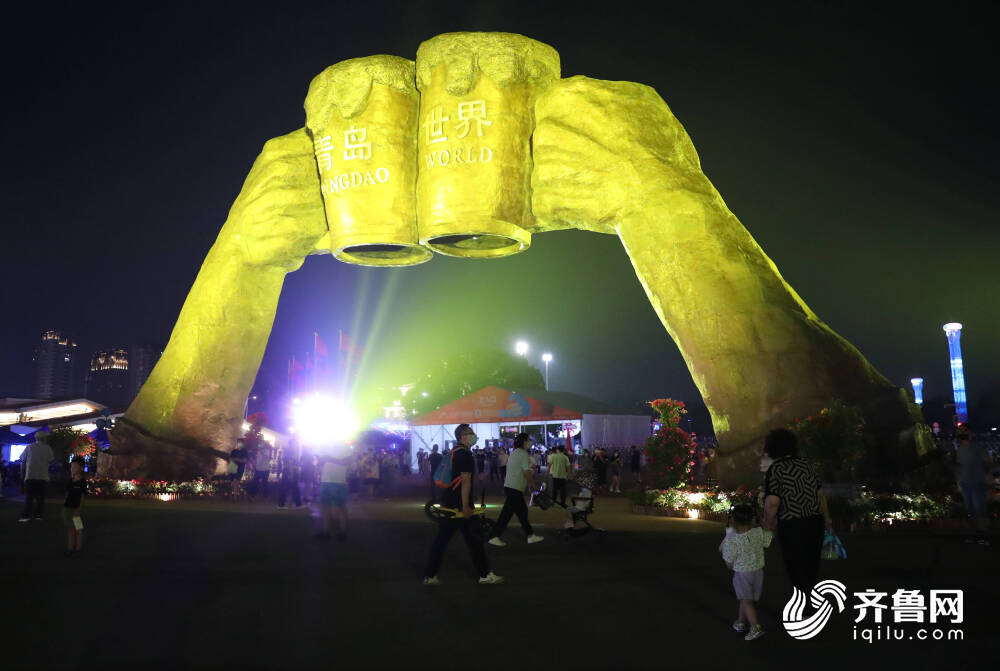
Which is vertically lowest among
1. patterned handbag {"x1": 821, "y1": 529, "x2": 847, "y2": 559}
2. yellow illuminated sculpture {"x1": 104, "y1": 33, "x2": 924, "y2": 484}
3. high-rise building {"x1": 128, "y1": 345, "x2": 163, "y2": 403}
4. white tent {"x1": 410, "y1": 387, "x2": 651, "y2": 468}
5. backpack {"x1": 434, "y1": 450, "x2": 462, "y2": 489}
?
patterned handbag {"x1": 821, "y1": 529, "x2": 847, "y2": 559}

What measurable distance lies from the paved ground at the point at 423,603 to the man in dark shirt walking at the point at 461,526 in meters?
0.22

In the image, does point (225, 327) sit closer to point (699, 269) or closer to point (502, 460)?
point (502, 460)

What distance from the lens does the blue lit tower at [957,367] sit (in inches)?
1550

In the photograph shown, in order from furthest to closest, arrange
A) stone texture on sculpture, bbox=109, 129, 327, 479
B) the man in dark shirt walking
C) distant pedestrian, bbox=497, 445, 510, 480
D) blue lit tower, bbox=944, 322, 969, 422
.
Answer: blue lit tower, bbox=944, 322, 969, 422 → distant pedestrian, bbox=497, 445, 510, 480 → stone texture on sculpture, bbox=109, 129, 327, 479 → the man in dark shirt walking

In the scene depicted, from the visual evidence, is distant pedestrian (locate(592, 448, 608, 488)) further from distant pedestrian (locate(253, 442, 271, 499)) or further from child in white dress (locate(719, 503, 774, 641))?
child in white dress (locate(719, 503, 774, 641))

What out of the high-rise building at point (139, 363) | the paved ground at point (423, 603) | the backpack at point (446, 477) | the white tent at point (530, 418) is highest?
the high-rise building at point (139, 363)

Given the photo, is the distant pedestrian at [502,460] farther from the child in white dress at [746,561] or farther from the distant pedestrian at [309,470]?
the child in white dress at [746,561]

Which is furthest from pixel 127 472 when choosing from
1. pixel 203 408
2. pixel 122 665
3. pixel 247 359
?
pixel 122 665

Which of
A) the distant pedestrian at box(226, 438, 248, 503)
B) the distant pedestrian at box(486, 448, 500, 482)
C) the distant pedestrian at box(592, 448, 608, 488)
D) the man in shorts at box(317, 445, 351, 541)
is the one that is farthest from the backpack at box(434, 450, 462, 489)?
the distant pedestrian at box(486, 448, 500, 482)

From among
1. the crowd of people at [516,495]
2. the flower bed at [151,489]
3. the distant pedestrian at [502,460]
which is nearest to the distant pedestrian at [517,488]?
the crowd of people at [516,495]

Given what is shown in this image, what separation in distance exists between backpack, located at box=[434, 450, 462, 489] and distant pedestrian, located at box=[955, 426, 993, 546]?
7.51 metres

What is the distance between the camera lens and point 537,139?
17.3m

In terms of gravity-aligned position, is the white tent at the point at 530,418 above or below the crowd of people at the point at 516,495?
above

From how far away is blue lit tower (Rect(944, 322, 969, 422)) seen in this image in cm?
3938
